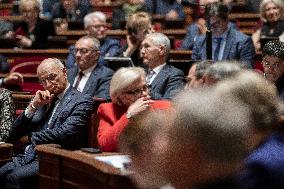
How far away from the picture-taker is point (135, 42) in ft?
16.5

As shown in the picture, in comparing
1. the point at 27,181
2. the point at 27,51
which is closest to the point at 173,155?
the point at 27,181

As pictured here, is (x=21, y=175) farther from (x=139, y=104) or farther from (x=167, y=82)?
(x=167, y=82)

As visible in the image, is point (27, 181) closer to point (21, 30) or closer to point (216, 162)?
point (216, 162)

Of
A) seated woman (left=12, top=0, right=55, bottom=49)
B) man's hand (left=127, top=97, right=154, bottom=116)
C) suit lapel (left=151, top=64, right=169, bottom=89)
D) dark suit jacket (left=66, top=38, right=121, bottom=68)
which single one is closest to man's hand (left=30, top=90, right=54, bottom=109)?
man's hand (left=127, top=97, right=154, bottom=116)

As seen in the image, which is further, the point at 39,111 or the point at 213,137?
the point at 39,111

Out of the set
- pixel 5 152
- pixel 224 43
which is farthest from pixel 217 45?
pixel 5 152

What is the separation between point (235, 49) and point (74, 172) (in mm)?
2571

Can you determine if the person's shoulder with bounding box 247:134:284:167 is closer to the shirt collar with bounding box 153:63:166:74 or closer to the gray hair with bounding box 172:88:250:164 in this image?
the gray hair with bounding box 172:88:250:164

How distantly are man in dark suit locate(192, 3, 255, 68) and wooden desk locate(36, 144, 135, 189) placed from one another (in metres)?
2.24

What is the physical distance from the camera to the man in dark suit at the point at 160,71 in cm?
401

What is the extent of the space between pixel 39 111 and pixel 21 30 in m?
3.09

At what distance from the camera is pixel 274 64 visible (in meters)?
3.38

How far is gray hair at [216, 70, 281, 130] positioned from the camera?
116 cm

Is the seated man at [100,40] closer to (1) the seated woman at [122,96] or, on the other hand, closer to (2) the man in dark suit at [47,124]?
(2) the man in dark suit at [47,124]
